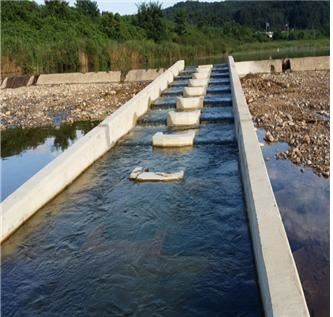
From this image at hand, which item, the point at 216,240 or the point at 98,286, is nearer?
the point at 98,286

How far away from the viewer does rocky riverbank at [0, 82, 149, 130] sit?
46.2ft

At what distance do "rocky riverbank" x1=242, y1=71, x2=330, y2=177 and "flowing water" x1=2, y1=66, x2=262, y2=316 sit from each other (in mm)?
1525

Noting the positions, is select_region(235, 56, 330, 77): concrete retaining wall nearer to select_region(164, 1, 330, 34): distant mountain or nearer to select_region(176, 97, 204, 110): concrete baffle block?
select_region(176, 97, 204, 110): concrete baffle block

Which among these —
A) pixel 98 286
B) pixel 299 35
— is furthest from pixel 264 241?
pixel 299 35

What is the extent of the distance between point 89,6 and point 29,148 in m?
50.0

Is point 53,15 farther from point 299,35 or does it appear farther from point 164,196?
point 299,35

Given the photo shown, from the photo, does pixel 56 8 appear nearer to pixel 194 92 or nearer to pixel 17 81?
pixel 17 81

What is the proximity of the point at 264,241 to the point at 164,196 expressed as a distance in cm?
261

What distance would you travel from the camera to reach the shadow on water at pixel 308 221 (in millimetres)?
4293

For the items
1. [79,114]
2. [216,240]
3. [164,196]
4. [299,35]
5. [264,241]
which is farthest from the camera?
[299,35]

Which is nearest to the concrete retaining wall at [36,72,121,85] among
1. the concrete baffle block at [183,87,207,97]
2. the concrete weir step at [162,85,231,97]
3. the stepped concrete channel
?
the concrete weir step at [162,85,231,97]

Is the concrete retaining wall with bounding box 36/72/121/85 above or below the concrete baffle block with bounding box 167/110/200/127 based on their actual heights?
above

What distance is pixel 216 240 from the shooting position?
16.5 feet

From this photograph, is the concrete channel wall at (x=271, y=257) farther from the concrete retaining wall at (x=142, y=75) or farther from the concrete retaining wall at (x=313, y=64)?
the concrete retaining wall at (x=313, y=64)
